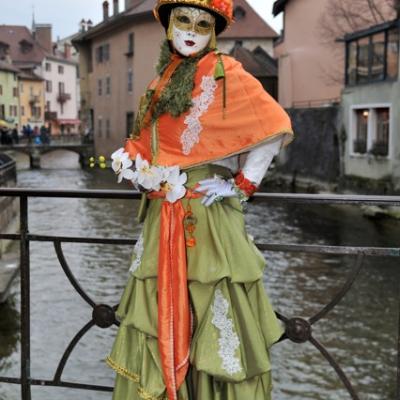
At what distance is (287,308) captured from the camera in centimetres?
994

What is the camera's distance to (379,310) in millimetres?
9961

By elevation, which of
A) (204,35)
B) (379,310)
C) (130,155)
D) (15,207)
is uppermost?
(204,35)

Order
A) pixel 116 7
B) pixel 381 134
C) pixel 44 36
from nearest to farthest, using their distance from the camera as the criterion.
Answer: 1. pixel 381 134
2. pixel 116 7
3. pixel 44 36

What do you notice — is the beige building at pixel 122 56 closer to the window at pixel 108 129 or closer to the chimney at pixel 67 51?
the window at pixel 108 129

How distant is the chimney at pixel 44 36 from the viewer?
236 feet

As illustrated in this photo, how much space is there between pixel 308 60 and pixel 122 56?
15.1 meters

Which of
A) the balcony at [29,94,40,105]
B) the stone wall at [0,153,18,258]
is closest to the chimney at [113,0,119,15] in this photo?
the balcony at [29,94,40,105]

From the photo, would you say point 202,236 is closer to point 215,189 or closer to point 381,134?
point 215,189

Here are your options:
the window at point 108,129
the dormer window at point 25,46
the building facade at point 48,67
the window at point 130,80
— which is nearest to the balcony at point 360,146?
the window at point 130,80

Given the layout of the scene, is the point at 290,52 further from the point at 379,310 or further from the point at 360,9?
the point at 379,310

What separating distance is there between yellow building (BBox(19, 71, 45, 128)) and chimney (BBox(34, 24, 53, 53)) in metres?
7.53

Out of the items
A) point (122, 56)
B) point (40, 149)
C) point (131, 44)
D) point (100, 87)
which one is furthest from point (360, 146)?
point (100, 87)

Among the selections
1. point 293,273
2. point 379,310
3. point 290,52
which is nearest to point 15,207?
point 293,273

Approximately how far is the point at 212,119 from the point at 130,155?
377 millimetres
